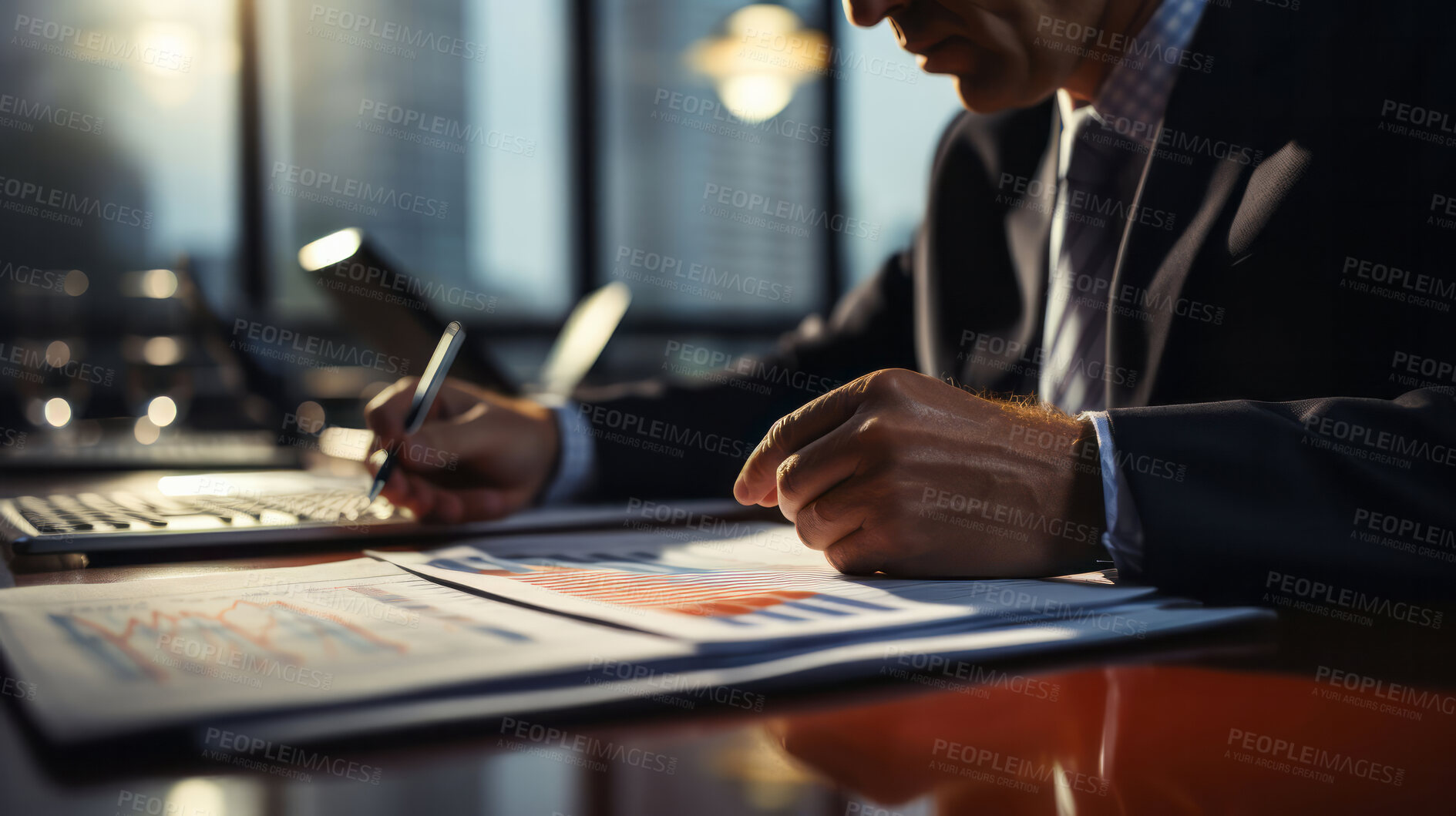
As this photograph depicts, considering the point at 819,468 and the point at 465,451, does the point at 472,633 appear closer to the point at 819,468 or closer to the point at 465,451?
the point at 819,468

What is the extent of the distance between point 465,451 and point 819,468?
0.43 meters

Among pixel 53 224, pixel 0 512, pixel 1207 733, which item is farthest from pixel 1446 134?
pixel 53 224

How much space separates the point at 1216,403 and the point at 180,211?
3.77 meters

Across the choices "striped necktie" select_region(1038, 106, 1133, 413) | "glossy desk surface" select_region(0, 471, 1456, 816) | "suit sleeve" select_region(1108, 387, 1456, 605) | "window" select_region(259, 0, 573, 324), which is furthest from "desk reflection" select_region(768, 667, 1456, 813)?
"window" select_region(259, 0, 573, 324)

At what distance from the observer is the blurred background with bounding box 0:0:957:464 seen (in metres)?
3.29

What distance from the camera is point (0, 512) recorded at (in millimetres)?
727

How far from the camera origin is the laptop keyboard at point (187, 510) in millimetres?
640

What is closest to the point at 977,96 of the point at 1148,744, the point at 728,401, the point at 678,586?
the point at 728,401

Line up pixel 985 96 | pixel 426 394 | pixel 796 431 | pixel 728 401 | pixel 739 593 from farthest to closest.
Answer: pixel 728 401
pixel 985 96
pixel 426 394
pixel 796 431
pixel 739 593

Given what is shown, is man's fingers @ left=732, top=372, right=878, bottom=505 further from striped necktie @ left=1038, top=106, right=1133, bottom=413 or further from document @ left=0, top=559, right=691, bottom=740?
striped necktie @ left=1038, top=106, right=1133, bottom=413

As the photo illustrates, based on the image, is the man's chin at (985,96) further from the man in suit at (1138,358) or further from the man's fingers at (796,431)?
the man's fingers at (796,431)

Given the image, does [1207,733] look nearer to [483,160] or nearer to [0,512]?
[0,512]

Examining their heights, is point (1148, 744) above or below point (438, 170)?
below

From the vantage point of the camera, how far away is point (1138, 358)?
78 cm
